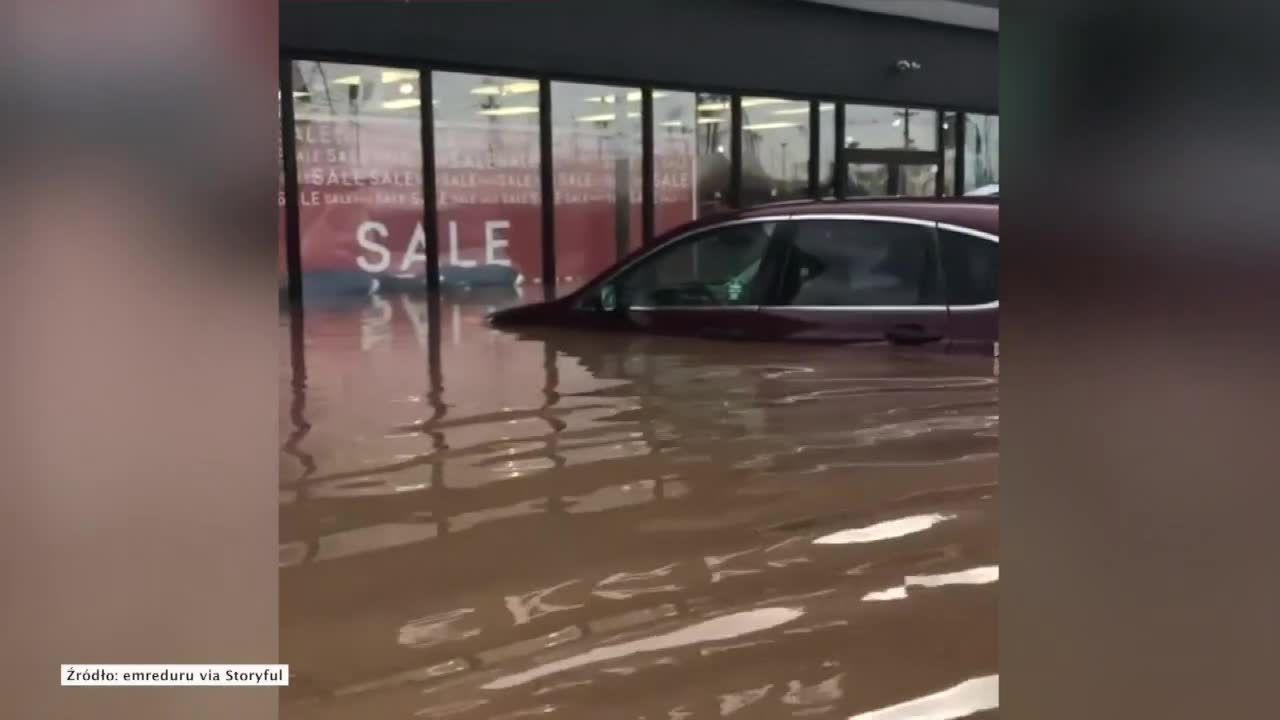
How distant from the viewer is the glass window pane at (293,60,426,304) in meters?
9.64

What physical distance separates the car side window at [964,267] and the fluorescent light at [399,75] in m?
6.37

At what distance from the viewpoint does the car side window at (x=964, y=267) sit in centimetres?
445

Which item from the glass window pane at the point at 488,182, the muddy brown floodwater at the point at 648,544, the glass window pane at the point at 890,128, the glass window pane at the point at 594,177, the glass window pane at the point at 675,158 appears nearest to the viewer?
the muddy brown floodwater at the point at 648,544

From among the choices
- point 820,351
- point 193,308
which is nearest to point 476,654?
point 193,308

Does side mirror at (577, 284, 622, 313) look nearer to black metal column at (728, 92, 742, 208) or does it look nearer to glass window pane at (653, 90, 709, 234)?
glass window pane at (653, 90, 709, 234)

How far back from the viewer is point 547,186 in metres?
11.0

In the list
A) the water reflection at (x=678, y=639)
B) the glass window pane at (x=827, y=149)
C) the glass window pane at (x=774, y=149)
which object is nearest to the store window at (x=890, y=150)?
the glass window pane at (x=827, y=149)

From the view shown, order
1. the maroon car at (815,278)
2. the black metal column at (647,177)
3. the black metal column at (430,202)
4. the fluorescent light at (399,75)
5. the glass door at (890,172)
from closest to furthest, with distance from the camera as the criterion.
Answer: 1. the maroon car at (815,278)
2. the fluorescent light at (399,75)
3. the black metal column at (430,202)
4. the black metal column at (647,177)
5. the glass door at (890,172)

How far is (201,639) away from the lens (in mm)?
1511

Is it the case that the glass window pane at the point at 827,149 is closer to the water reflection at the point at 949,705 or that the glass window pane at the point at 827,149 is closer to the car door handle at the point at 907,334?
the car door handle at the point at 907,334

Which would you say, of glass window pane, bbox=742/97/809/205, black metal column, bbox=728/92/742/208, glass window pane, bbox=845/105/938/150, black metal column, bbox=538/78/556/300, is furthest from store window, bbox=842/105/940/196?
black metal column, bbox=538/78/556/300

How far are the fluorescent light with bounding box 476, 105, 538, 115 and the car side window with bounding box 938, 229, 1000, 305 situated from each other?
6.60m

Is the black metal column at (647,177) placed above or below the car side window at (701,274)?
above

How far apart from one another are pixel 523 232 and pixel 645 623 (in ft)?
29.9
